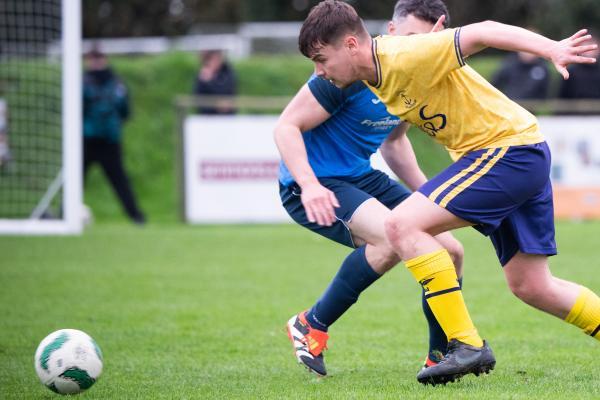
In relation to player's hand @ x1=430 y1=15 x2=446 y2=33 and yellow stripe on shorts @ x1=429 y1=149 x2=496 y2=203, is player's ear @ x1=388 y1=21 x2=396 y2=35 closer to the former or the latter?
player's hand @ x1=430 y1=15 x2=446 y2=33

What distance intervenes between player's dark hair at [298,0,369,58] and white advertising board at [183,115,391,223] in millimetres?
9535

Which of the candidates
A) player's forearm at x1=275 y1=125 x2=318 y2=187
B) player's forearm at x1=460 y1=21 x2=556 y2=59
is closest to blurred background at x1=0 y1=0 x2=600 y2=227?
player's forearm at x1=275 y1=125 x2=318 y2=187

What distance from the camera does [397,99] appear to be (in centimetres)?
455

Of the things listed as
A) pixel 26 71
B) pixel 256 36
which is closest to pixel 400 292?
pixel 26 71

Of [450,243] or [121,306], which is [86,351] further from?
[121,306]

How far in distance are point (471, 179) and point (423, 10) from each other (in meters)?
1.27

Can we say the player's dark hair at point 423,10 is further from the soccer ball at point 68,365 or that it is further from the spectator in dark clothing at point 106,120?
the spectator in dark clothing at point 106,120

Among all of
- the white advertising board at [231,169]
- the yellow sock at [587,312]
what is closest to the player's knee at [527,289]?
the yellow sock at [587,312]

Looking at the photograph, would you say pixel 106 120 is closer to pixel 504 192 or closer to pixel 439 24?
pixel 439 24

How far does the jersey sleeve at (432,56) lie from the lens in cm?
429

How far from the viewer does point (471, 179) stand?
14.7 feet

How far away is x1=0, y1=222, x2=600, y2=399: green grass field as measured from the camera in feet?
15.8

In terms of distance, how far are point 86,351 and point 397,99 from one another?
6.05 ft

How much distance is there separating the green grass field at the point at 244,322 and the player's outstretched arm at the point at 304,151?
844mm
